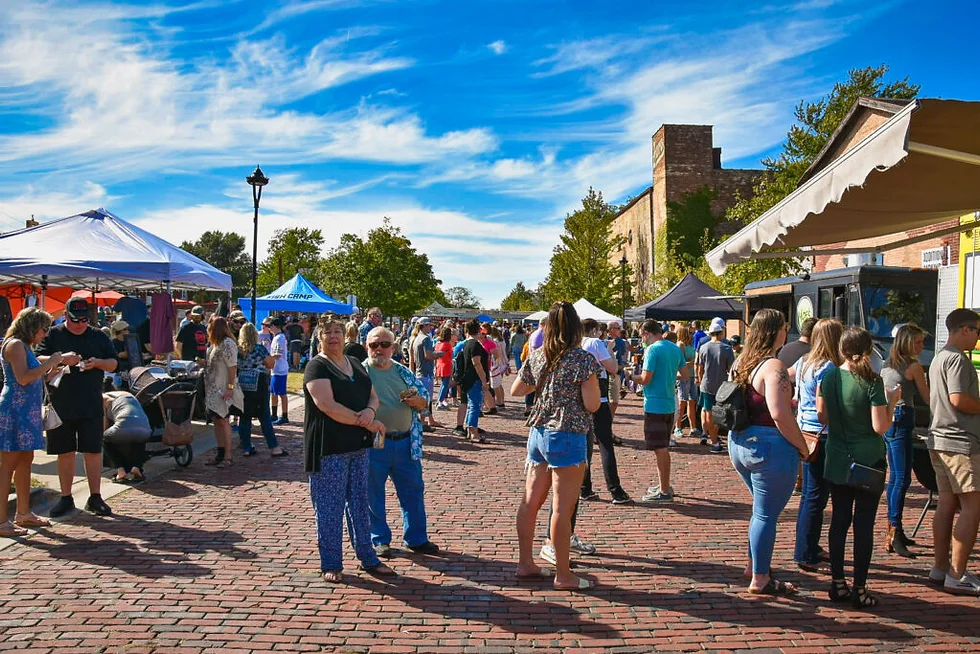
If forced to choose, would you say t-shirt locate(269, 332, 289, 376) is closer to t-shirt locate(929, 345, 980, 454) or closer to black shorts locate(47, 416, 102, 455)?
black shorts locate(47, 416, 102, 455)

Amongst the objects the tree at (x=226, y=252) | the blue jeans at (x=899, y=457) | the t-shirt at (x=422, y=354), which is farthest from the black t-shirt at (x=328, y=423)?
the tree at (x=226, y=252)

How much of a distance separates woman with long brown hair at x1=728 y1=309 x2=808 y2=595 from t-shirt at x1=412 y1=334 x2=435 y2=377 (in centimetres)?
811

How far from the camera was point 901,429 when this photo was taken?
5.74m

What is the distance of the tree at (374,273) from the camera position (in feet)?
157

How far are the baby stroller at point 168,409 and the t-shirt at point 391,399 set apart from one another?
4055mm

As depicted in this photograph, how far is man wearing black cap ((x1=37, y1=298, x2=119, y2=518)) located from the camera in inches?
244

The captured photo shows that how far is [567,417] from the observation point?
15.1 feet

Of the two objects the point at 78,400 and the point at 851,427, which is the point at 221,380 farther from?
the point at 851,427

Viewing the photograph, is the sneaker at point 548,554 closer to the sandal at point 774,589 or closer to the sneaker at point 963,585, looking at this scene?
the sandal at point 774,589

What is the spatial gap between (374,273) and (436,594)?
44.2 m

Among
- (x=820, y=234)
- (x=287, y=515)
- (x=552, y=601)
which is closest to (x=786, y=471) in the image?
(x=552, y=601)

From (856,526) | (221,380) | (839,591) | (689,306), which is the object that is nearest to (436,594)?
(839,591)

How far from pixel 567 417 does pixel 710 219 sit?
39964mm

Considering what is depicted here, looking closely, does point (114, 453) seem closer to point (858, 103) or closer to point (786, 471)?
point (786, 471)
